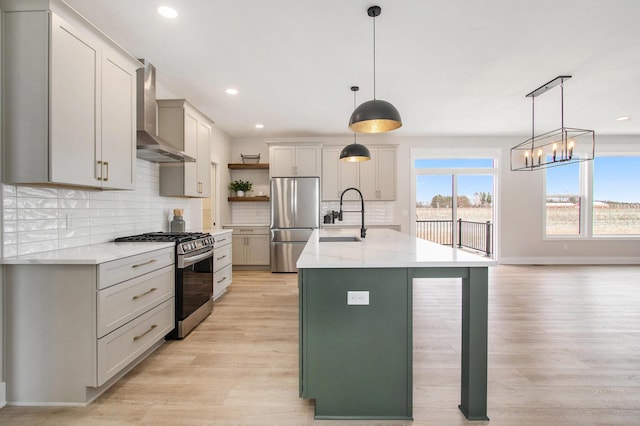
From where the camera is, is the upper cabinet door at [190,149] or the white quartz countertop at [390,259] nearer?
the white quartz countertop at [390,259]

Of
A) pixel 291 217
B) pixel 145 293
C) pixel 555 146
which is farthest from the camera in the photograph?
pixel 291 217

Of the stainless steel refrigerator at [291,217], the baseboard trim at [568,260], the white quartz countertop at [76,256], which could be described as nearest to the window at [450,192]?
the baseboard trim at [568,260]

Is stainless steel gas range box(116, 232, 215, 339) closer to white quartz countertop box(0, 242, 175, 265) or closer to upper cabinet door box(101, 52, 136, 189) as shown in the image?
white quartz countertop box(0, 242, 175, 265)

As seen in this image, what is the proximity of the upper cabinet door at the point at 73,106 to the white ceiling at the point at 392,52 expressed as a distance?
1.63ft

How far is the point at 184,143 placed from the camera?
11.3ft

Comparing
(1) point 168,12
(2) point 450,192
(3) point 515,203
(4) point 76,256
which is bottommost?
(4) point 76,256

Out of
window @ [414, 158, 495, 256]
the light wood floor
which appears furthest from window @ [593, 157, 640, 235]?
the light wood floor

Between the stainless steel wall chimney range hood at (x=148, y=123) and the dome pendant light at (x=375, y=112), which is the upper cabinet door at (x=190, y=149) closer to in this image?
the stainless steel wall chimney range hood at (x=148, y=123)

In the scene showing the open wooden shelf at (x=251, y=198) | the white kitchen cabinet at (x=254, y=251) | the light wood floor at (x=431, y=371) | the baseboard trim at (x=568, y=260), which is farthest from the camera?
the baseboard trim at (x=568, y=260)

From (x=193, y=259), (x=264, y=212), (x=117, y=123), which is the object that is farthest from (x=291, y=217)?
(x=117, y=123)

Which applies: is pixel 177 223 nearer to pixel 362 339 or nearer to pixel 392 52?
pixel 362 339

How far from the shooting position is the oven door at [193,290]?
2.78 metres

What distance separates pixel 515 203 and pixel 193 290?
6.23m

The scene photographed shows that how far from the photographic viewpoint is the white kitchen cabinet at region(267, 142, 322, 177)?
5812 mm
